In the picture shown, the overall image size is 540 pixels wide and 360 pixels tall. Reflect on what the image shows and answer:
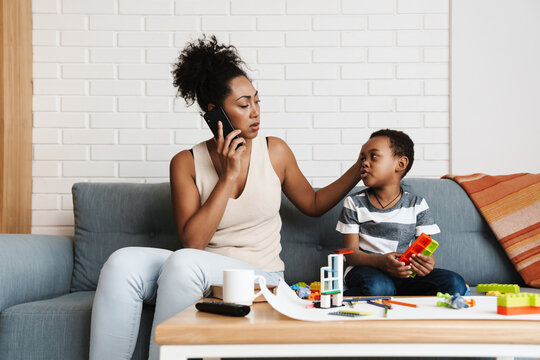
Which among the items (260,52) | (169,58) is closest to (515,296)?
(260,52)

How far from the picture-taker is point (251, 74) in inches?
104

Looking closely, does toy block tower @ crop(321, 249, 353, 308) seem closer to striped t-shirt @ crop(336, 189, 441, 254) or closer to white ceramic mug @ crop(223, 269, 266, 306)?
white ceramic mug @ crop(223, 269, 266, 306)

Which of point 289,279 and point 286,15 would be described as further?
point 286,15

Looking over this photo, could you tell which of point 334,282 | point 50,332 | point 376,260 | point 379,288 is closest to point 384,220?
point 376,260

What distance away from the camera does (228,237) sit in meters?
1.88

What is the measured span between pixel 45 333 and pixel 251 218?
73 cm

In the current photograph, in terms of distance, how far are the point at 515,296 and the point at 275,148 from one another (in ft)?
3.60

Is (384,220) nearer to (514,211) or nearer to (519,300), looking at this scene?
(514,211)

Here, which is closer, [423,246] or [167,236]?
[423,246]

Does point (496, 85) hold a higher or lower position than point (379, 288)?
higher

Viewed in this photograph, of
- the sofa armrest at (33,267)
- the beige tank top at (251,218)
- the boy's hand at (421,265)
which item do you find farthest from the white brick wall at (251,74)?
the boy's hand at (421,265)

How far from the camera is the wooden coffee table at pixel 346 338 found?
3.21 ft

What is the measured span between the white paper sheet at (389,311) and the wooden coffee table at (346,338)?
0.04 meters

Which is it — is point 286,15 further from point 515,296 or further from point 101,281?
point 515,296
